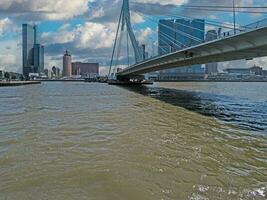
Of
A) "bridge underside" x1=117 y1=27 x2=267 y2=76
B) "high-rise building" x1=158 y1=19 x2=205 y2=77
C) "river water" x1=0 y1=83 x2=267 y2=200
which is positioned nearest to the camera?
"river water" x1=0 y1=83 x2=267 y2=200

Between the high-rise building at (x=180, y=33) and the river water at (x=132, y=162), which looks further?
the high-rise building at (x=180, y=33)

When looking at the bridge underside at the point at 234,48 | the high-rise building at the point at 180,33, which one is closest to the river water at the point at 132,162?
the bridge underside at the point at 234,48

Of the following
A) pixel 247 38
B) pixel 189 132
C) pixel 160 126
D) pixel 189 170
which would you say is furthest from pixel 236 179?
pixel 247 38

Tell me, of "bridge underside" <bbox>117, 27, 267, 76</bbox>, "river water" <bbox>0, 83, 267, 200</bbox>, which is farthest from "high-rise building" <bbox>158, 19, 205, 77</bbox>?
"river water" <bbox>0, 83, 267, 200</bbox>

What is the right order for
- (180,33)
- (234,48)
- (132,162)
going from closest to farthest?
1. (132,162)
2. (234,48)
3. (180,33)

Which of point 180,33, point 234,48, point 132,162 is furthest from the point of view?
point 180,33

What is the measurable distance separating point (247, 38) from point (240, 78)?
173309 mm

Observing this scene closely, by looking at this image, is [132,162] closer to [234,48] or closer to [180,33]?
[234,48]

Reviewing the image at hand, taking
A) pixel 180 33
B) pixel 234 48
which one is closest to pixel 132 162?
pixel 234 48

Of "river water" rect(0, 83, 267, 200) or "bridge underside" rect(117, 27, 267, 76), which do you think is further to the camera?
"bridge underside" rect(117, 27, 267, 76)

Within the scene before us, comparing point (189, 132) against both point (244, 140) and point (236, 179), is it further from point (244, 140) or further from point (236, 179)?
point (236, 179)

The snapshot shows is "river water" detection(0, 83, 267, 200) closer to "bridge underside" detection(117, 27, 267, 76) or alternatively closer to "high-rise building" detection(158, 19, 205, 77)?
"bridge underside" detection(117, 27, 267, 76)

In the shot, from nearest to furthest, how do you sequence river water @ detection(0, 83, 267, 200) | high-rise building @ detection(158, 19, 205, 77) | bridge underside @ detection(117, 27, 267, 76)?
river water @ detection(0, 83, 267, 200) < bridge underside @ detection(117, 27, 267, 76) < high-rise building @ detection(158, 19, 205, 77)

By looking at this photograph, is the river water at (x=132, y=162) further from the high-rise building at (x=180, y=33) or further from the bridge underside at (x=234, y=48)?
the high-rise building at (x=180, y=33)
